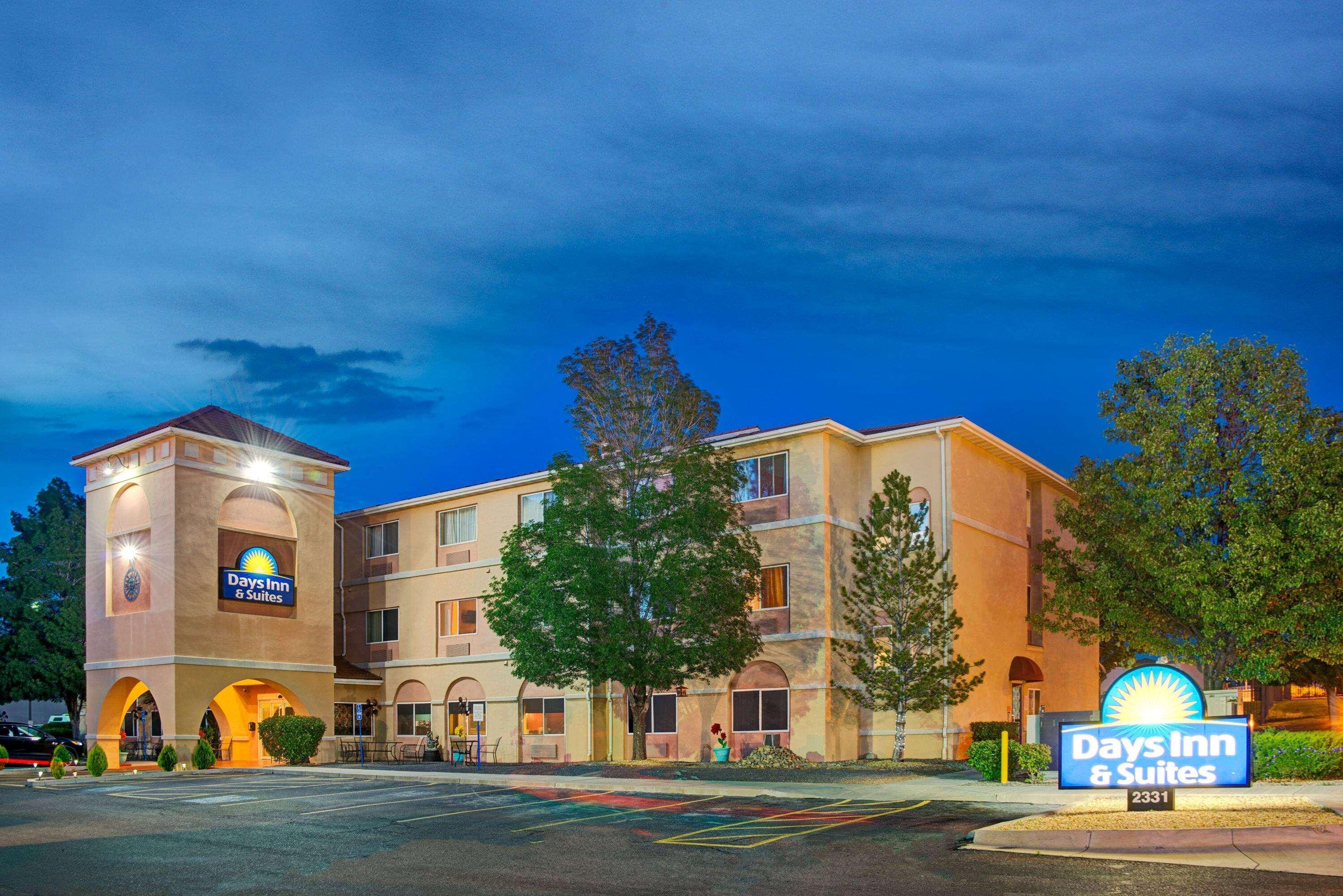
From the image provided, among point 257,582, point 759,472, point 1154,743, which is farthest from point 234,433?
point 1154,743

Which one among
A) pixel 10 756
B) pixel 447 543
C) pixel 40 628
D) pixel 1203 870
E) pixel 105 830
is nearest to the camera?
pixel 1203 870

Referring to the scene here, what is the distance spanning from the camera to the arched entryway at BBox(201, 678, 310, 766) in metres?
43.2

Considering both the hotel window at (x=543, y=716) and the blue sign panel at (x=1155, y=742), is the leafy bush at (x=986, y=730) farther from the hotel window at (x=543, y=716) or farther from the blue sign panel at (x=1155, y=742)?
the blue sign panel at (x=1155, y=742)

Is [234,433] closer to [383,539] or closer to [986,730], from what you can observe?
[383,539]

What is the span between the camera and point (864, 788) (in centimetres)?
2356

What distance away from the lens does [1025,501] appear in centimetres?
4009

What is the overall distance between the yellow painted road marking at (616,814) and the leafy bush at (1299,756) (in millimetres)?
9687

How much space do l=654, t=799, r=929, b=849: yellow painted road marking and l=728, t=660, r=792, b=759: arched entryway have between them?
43.2 feet

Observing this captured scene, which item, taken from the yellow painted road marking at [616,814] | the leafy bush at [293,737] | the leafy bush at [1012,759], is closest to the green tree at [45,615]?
the leafy bush at [293,737]

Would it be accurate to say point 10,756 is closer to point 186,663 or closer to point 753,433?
point 186,663

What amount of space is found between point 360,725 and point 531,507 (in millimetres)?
10338

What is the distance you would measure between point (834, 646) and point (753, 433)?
Answer: 7048 mm

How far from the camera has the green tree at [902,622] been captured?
103ft

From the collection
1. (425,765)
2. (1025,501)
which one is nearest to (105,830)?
(425,765)
